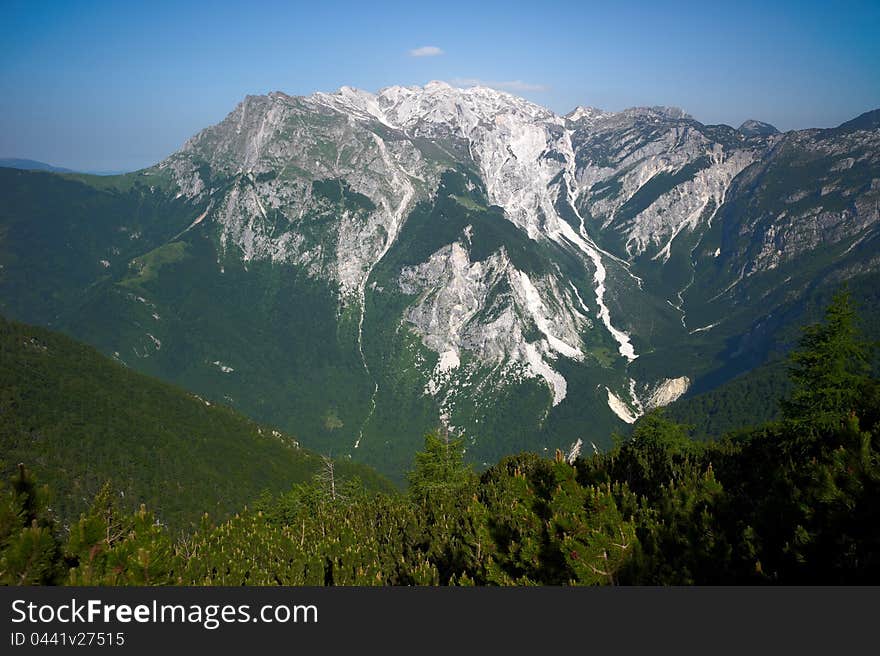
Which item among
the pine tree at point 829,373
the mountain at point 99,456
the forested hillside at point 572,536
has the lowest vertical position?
the forested hillside at point 572,536

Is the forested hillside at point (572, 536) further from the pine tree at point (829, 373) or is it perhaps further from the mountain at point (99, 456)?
the mountain at point (99, 456)

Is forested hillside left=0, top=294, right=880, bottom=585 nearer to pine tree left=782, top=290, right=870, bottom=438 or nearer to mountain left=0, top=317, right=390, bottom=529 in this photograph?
pine tree left=782, top=290, right=870, bottom=438

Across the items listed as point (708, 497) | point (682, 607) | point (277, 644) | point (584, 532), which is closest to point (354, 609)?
point (277, 644)

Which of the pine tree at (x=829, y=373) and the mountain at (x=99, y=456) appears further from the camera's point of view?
the mountain at (x=99, y=456)

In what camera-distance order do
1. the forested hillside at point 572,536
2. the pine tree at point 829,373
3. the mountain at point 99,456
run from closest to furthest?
the forested hillside at point 572,536 < the pine tree at point 829,373 < the mountain at point 99,456

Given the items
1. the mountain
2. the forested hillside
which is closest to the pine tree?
the forested hillside

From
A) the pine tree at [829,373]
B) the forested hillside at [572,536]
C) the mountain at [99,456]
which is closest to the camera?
the forested hillside at [572,536]

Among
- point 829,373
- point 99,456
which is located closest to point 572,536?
point 829,373

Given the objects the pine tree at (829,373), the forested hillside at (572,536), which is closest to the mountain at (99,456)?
the pine tree at (829,373)

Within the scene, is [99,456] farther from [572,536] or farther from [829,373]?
[572,536]
